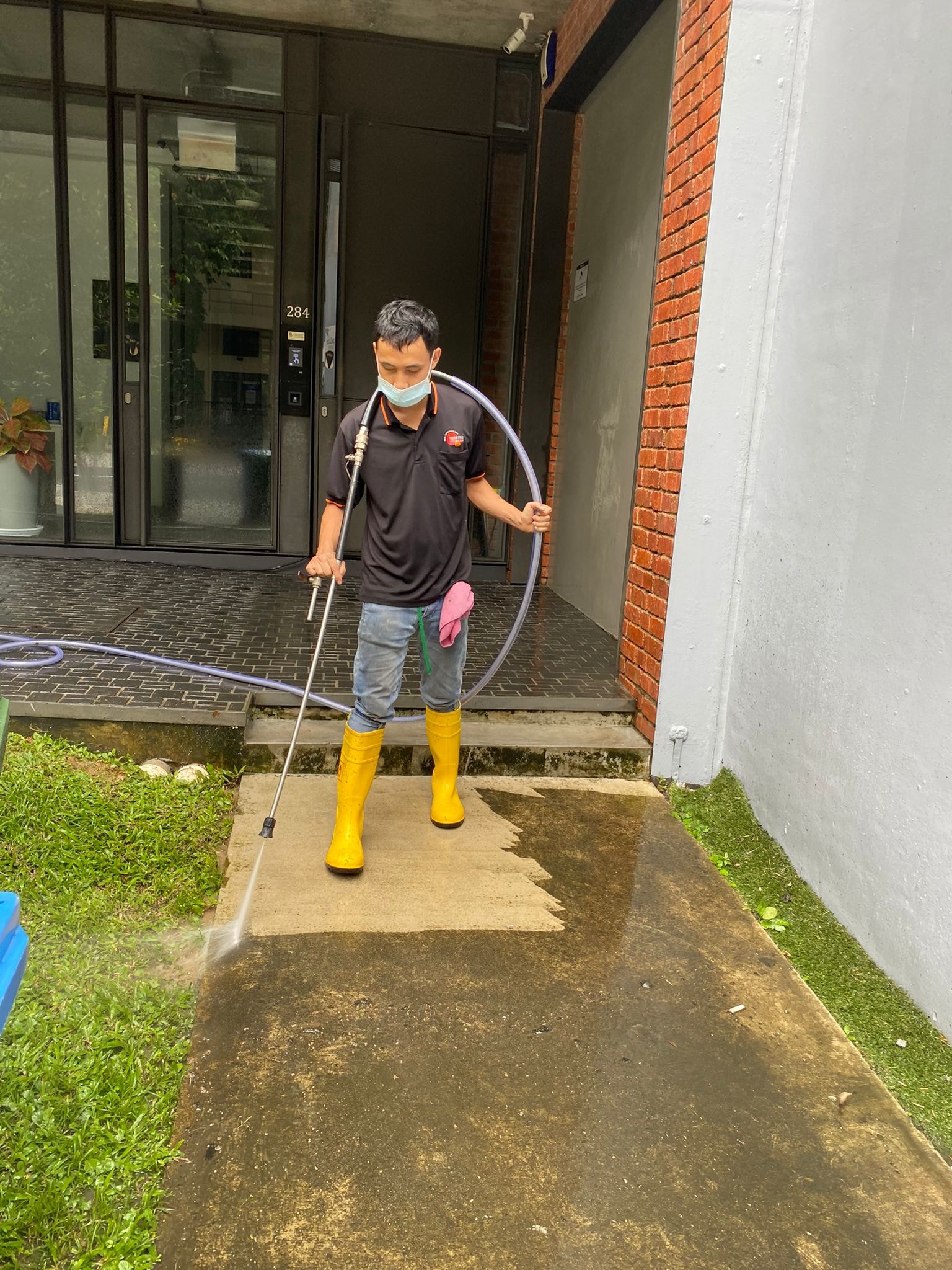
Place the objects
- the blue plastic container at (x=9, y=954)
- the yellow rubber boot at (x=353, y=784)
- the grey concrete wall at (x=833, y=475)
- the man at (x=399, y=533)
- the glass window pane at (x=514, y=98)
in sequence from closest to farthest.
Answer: the blue plastic container at (x=9, y=954) < the grey concrete wall at (x=833, y=475) < the man at (x=399, y=533) < the yellow rubber boot at (x=353, y=784) < the glass window pane at (x=514, y=98)

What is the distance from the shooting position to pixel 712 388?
381 centimetres

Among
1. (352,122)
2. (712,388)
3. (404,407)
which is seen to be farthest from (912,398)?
(352,122)

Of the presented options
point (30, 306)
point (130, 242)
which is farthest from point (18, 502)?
point (130, 242)

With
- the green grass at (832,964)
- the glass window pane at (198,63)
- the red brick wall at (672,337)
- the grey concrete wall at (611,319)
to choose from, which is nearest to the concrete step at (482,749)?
the red brick wall at (672,337)

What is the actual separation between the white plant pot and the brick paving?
1.04 ft

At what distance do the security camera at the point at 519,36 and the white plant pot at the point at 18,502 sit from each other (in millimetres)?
4655

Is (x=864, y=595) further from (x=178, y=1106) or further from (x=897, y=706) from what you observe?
(x=178, y=1106)

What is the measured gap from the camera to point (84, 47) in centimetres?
661

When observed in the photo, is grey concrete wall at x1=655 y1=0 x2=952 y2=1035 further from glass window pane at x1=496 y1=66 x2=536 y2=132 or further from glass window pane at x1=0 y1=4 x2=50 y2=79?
glass window pane at x1=0 y1=4 x2=50 y2=79

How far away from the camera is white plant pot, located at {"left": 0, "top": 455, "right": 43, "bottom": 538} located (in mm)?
7152

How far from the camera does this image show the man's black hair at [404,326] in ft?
9.36

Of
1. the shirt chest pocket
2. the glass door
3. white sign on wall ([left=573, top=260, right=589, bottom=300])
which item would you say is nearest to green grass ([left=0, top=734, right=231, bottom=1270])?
the shirt chest pocket

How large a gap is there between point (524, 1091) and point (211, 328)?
6280 millimetres

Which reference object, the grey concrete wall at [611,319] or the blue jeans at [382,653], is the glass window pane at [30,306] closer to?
the grey concrete wall at [611,319]
